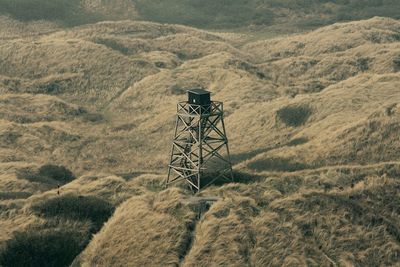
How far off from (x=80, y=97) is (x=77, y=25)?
53.5 metres

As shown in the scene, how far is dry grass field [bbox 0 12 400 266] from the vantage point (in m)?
35.9

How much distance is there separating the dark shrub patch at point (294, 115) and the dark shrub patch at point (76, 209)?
29502mm

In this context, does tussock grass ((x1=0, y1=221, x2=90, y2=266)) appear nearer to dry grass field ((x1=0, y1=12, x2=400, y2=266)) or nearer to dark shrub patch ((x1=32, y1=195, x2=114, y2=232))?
dry grass field ((x1=0, y1=12, x2=400, y2=266))

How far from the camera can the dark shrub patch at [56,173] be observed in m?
52.3

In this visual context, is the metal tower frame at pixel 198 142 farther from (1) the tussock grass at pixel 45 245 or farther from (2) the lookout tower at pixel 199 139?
(1) the tussock grass at pixel 45 245

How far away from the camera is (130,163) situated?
59.6m

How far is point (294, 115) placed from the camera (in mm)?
65188

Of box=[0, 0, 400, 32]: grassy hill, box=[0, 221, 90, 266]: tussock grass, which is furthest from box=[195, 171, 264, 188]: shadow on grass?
box=[0, 0, 400, 32]: grassy hill

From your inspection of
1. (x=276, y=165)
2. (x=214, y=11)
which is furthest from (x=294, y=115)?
(x=214, y=11)

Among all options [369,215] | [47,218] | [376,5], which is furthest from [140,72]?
[376,5]

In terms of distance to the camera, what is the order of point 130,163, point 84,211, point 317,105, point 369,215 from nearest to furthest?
point 369,215 < point 84,211 < point 130,163 < point 317,105

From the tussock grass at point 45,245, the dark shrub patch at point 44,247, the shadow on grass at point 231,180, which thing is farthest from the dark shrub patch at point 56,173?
the shadow on grass at point 231,180

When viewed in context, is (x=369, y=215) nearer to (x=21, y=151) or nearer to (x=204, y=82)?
(x=21, y=151)

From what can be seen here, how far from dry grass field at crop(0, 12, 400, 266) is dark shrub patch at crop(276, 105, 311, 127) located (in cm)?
29
